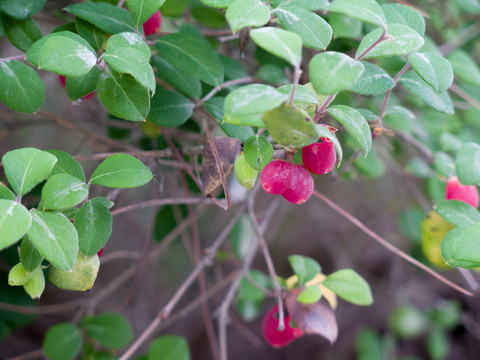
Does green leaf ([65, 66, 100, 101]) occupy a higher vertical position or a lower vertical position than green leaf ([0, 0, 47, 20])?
lower

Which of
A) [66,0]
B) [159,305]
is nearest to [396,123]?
[66,0]

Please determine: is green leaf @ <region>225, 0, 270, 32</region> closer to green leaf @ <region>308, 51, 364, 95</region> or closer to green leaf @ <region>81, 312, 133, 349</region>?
green leaf @ <region>308, 51, 364, 95</region>

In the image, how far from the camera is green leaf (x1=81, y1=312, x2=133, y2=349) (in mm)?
895

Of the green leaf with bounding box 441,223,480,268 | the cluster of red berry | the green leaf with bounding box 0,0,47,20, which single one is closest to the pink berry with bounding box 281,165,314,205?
the cluster of red berry

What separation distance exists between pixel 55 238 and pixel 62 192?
0.06 metres

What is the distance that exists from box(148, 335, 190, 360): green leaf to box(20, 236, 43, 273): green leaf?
47cm

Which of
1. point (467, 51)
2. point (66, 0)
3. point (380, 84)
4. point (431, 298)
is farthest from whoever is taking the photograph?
point (431, 298)

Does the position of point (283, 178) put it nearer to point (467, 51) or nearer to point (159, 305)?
point (467, 51)

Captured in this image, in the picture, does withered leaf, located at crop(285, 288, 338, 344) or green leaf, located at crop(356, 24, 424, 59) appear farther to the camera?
withered leaf, located at crop(285, 288, 338, 344)

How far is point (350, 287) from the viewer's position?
26.6 inches

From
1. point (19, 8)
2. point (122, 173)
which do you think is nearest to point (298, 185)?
point (122, 173)

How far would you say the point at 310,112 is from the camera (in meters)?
Answer: 0.53

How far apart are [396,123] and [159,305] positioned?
1.20 meters

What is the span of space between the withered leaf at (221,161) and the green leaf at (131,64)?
0.14 metres
